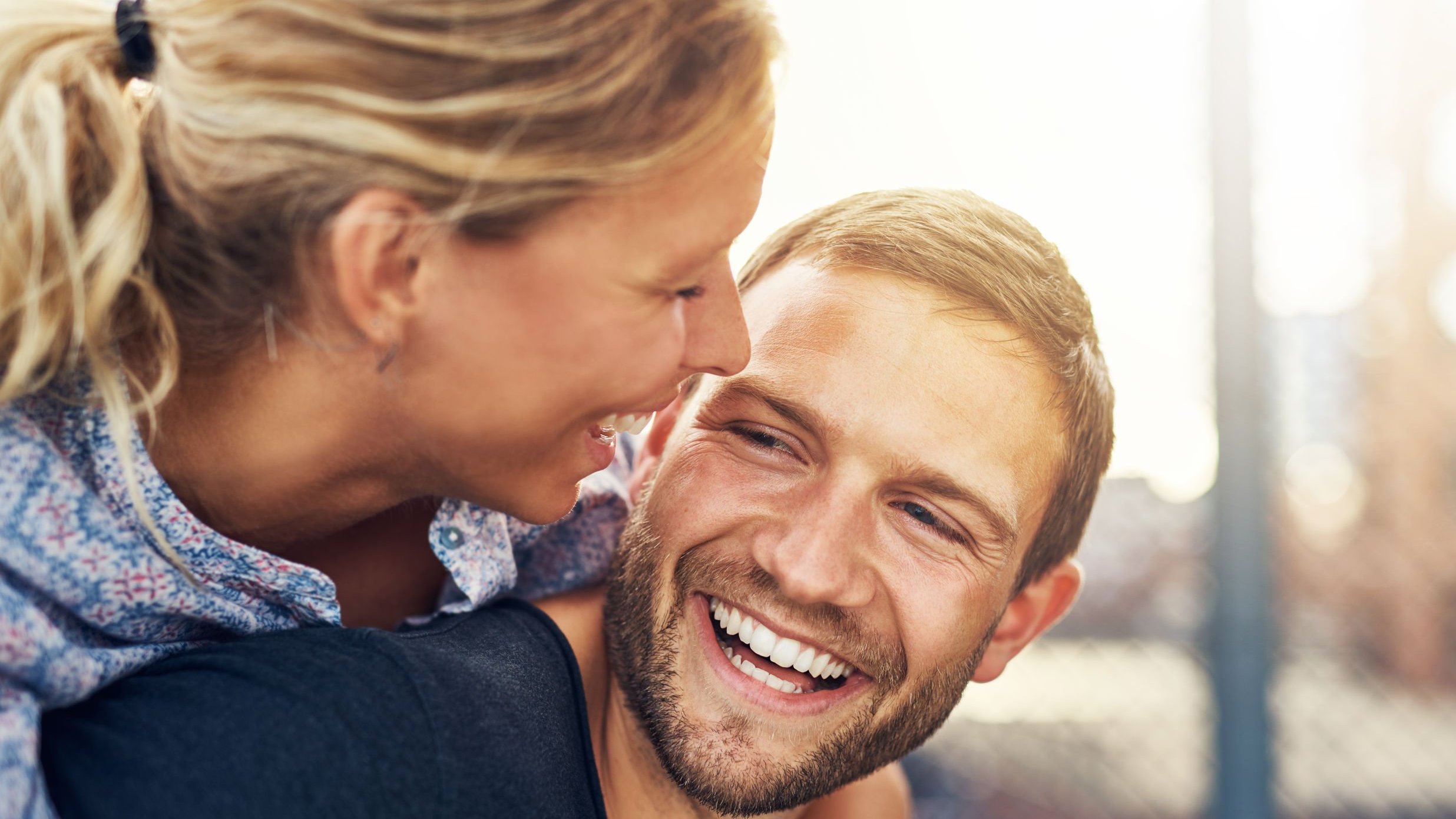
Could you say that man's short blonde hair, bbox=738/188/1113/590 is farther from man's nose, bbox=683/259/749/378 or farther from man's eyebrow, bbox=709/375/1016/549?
man's nose, bbox=683/259/749/378

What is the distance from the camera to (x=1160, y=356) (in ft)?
8.14

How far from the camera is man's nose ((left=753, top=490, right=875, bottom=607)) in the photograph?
1386mm

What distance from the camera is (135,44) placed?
116 cm

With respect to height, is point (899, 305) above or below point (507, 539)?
above

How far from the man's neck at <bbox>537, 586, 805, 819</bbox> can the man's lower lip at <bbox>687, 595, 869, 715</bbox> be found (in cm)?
17

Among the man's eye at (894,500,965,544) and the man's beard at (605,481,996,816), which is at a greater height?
the man's eye at (894,500,965,544)

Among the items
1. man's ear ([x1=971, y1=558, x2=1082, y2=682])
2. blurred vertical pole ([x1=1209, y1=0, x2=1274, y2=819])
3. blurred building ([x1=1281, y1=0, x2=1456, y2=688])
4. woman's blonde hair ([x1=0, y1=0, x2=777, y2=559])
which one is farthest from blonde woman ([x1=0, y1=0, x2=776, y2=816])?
blurred building ([x1=1281, y1=0, x2=1456, y2=688])

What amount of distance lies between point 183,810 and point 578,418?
0.52 m

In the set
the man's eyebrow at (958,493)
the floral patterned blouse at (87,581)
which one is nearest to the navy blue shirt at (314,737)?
the floral patterned blouse at (87,581)

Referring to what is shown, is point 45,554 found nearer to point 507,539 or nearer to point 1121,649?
point 507,539

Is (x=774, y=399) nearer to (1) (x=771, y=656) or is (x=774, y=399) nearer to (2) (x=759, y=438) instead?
(2) (x=759, y=438)

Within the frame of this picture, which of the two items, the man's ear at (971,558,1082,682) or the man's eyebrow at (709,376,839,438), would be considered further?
the man's ear at (971,558,1082,682)

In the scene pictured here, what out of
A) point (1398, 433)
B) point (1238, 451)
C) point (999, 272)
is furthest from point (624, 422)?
point (1398, 433)

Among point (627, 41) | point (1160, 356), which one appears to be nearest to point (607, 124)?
point (627, 41)
